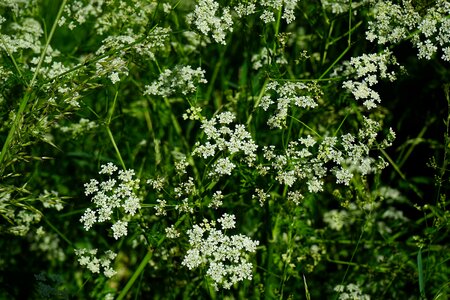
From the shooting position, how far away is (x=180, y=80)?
9.44 feet

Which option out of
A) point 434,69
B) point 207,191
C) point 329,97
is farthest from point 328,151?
point 434,69

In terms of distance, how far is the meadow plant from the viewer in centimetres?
264

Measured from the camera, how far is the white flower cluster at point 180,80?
2.86m

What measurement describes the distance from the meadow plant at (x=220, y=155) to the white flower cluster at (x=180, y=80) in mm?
13

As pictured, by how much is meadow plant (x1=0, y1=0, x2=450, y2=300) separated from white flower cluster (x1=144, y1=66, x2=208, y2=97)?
13 millimetres

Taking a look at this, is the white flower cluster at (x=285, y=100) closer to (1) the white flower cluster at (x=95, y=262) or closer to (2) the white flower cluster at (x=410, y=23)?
(2) the white flower cluster at (x=410, y=23)

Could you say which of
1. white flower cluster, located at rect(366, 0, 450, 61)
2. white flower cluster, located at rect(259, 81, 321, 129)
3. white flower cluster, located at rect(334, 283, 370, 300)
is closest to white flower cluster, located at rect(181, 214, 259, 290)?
white flower cluster, located at rect(259, 81, 321, 129)

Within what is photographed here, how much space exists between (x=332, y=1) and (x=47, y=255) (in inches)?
104

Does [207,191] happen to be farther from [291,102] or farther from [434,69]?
[434,69]

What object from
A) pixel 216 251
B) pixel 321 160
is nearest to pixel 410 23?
pixel 321 160

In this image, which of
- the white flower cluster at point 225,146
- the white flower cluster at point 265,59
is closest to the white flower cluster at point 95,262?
the white flower cluster at point 225,146

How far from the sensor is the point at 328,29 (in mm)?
3412

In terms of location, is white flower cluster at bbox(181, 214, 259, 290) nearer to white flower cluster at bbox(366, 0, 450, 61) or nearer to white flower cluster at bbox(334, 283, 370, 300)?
white flower cluster at bbox(334, 283, 370, 300)

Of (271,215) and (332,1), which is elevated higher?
(332,1)
